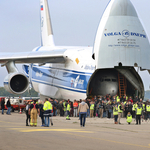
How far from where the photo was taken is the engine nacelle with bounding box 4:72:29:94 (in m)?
22.8

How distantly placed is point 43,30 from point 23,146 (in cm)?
2402

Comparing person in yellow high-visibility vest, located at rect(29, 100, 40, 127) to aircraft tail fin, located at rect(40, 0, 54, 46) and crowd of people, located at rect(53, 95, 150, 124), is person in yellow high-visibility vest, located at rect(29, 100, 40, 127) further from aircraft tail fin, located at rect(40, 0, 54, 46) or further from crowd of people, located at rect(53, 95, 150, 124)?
aircraft tail fin, located at rect(40, 0, 54, 46)

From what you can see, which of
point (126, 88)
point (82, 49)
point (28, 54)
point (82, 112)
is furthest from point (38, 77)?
point (82, 112)

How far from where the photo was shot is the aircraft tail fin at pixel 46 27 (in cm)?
2942

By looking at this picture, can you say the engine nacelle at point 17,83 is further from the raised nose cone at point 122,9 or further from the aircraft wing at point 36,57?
the raised nose cone at point 122,9

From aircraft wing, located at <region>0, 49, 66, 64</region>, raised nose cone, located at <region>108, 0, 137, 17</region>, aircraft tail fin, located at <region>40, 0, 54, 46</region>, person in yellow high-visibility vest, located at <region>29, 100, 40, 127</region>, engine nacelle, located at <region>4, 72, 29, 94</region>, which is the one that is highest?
aircraft tail fin, located at <region>40, 0, 54, 46</region>

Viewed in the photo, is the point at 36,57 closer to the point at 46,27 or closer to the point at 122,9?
the point at 122,9

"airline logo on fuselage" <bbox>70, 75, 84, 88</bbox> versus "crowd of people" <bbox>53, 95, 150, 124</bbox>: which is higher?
"airline logo on fuselage" <bbox>70, 75, 84, 88</bbox>

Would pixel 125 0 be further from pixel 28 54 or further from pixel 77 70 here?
pixel 28 54

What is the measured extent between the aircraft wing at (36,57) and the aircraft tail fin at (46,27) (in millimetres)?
5595

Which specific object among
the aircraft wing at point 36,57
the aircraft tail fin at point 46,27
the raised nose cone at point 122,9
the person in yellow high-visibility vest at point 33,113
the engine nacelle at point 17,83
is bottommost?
the person in yellow high-visibility vest at point 33,113

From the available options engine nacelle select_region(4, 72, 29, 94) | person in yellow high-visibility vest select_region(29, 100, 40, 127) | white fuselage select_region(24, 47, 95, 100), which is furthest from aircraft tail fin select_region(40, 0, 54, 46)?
person in yellow high-visibility vest select_region(29, 100, 40, 127)

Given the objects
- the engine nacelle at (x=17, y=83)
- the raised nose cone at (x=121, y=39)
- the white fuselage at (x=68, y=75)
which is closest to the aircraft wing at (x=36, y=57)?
the white fuselage at (x=68, y=75)

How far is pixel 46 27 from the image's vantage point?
98.5ft
